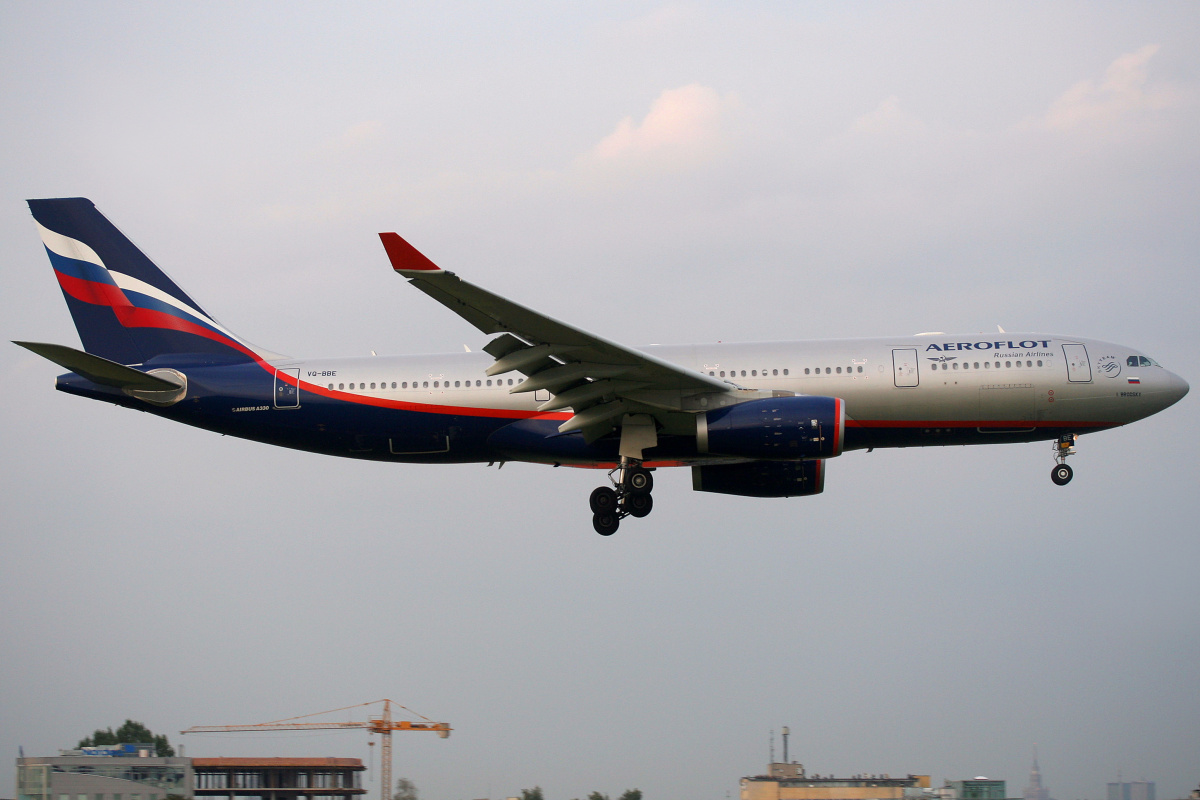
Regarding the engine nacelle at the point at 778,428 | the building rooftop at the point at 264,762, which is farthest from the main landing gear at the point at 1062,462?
the building rooftop at the point at 264,762

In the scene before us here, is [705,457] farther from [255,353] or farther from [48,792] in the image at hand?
[48,792]

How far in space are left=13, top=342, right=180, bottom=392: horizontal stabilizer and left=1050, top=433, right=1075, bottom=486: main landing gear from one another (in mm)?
20123

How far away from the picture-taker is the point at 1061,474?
85.2 feet

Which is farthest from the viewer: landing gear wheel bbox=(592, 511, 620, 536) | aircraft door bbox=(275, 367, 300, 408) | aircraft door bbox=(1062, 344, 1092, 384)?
landing gear wheel bbox=(592, 511, 620, 536)

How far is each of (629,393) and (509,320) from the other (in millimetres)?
3753

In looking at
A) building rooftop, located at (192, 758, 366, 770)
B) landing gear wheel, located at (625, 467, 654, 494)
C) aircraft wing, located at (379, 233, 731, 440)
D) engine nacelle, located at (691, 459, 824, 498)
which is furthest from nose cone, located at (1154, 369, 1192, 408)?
building rooftop, located at (192, 758, 366, 770)

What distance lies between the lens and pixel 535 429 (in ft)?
81.3

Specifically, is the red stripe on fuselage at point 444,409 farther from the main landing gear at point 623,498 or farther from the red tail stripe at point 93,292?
the red tail stripe at point 93,292

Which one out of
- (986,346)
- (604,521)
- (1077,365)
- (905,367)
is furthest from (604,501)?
(1077,365)

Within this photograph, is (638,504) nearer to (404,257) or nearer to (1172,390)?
(404,257)

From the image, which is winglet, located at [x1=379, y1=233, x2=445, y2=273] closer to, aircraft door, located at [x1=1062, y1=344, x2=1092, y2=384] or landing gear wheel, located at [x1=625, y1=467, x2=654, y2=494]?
landing gear wheel, located at [x1=625, y1=467, x2=654, y2=494]

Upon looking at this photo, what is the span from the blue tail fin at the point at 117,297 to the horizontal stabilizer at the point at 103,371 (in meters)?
1.63

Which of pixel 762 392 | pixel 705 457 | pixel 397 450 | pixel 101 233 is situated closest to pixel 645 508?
pixel 705 457

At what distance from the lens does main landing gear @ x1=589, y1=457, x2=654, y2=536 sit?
2528cm
